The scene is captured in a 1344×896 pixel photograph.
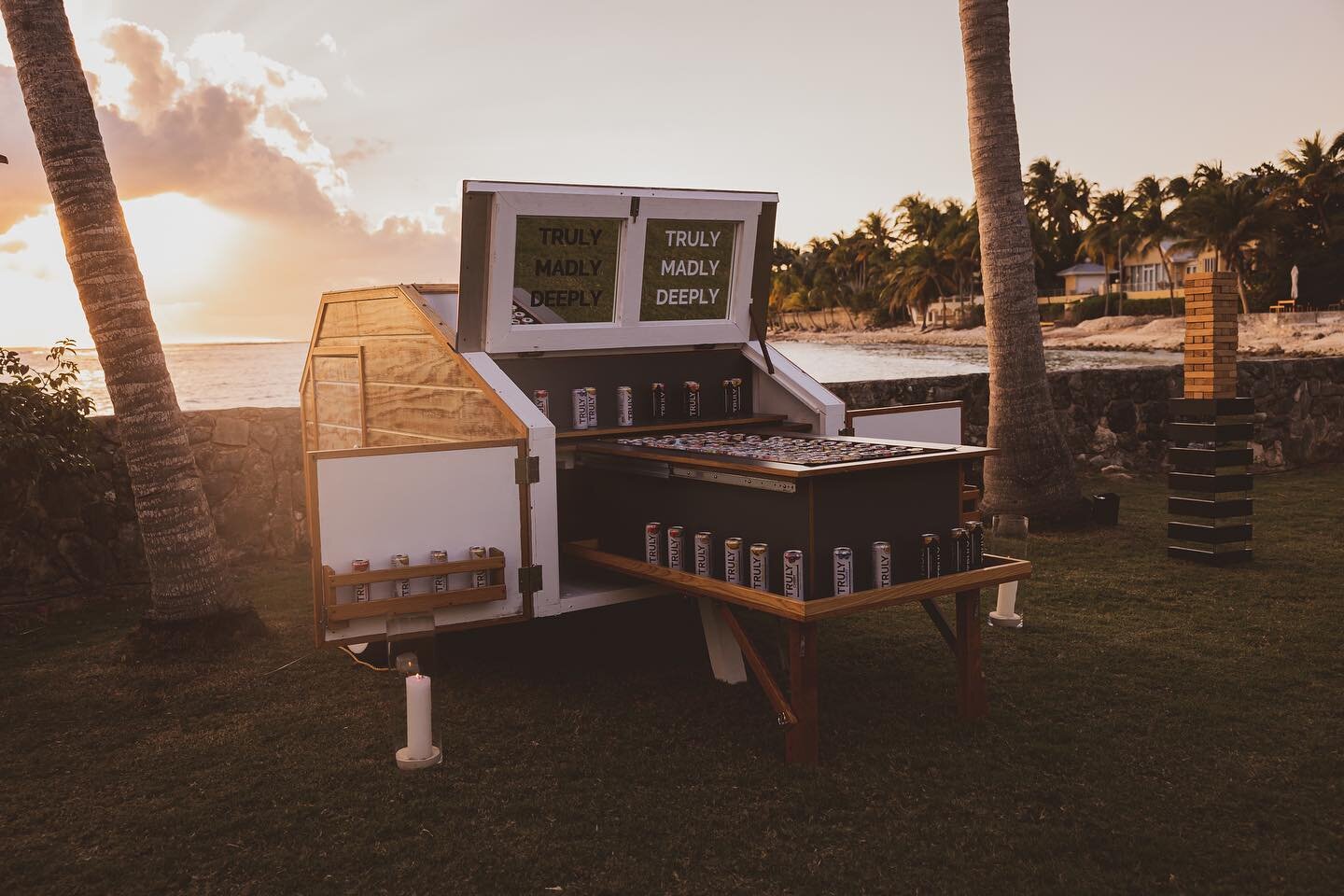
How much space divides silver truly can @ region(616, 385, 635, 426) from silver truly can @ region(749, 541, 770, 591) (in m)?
1.92

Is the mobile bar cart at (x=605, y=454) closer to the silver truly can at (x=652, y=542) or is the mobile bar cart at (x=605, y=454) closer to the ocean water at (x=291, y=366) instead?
the silver truly can at (x=652, y=542)

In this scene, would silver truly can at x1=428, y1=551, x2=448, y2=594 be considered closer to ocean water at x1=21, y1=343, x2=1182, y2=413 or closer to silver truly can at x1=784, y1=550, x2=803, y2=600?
silver truly can at x1=784, y1=550, x2=803, y2=600

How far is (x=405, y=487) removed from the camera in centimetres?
509

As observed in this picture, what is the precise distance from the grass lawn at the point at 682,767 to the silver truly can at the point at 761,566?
75 cm

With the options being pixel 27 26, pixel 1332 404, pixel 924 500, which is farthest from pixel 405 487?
pixel 1332 404

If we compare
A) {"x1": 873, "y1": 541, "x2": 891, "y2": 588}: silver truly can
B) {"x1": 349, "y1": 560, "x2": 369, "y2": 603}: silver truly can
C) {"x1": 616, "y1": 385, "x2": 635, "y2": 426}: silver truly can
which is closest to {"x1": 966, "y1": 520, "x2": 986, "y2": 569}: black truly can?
{"x1": 873, "y1": 541, "x2": 891, "y2": 588}: silver truly can

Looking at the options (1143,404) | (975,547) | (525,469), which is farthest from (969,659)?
(1143,404)

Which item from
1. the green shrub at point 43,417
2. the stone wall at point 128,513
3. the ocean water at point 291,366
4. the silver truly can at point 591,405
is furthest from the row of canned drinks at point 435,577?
the ocean water at point 291,366

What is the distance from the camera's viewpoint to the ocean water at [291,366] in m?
57.6

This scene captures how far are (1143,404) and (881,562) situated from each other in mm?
10549

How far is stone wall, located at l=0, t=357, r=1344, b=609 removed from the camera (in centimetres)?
833

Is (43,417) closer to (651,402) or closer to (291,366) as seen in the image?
(651,402)

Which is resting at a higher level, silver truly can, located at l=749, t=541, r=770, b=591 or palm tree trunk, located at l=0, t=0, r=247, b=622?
palm tree trunk, located at l=0, t=0, r=247, b=622

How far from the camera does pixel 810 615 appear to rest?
461 cm
